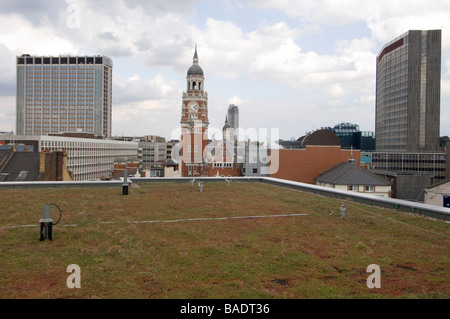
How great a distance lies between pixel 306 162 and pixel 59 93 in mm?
158248

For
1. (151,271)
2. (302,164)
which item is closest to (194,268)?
(151,271)

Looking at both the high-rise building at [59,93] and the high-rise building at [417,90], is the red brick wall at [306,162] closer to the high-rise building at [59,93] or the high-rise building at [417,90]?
the high-rise building at [417,90]

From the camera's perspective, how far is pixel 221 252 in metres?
9.53

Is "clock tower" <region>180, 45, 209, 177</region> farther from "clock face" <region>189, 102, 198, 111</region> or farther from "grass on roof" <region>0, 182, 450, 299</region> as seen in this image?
"grass on roof" <region>0, 182, 450, 299</region>

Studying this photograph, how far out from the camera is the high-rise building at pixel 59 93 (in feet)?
578

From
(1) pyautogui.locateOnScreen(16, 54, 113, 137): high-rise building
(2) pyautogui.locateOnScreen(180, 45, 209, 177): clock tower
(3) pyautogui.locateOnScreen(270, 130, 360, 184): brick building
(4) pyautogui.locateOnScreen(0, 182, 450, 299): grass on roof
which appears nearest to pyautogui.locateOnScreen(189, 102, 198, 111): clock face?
(2) pyautogui.locateOnScreen(180, 45, 209, 177): clock tower

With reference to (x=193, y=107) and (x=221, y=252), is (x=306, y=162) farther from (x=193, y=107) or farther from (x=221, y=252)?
(x=221, y=252)

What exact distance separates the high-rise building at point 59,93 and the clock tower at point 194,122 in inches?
3757

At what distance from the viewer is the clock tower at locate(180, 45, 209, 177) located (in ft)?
289

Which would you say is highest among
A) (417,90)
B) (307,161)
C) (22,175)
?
(417,90)

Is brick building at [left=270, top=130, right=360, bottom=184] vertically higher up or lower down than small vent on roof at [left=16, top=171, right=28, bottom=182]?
higher up

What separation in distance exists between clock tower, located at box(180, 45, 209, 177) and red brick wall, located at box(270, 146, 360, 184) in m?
34.3

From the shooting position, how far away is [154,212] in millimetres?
15141

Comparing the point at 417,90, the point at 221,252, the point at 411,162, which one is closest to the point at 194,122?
the point at 411,162
